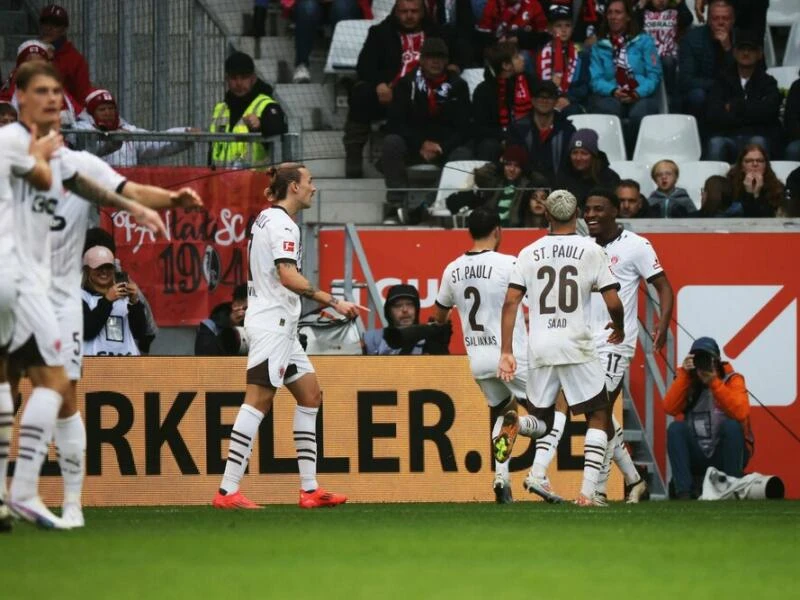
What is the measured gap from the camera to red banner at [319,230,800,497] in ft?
56.5

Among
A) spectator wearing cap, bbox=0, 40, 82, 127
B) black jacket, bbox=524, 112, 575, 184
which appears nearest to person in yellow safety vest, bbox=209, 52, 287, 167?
spectator wearing cap, bbox=0, 40, 82, 127

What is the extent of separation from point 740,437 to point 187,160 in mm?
5262

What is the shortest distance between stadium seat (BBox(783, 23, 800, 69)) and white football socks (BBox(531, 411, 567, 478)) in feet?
32.2

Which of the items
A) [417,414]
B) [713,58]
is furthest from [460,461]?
[713,58]

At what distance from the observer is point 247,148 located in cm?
1590

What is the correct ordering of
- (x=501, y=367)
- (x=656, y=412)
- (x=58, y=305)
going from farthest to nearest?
(x=656, y=412) < (x=501, y=367) < (x=58, y=305)

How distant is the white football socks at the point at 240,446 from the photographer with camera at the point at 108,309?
2213 millimetres

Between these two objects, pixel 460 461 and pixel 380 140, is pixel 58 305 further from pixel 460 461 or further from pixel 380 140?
pixel 380 140

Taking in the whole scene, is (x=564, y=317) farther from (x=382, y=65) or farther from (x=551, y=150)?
(x=382, y=65)

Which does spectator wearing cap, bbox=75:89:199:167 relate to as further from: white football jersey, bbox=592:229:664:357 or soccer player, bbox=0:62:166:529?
soccer player, bbox=0:62:166:529

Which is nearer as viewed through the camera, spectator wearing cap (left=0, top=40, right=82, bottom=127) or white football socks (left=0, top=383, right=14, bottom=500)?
white football socks (left=0, top=383, right=14, bottom=500)

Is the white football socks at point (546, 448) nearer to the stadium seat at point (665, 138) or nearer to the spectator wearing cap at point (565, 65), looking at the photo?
the stadium seat at point (665, 138)

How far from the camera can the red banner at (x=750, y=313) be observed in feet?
56.5

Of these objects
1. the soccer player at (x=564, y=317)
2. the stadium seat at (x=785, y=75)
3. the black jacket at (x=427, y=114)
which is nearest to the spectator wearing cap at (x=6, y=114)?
the soccer player at (x=564, y=317)
